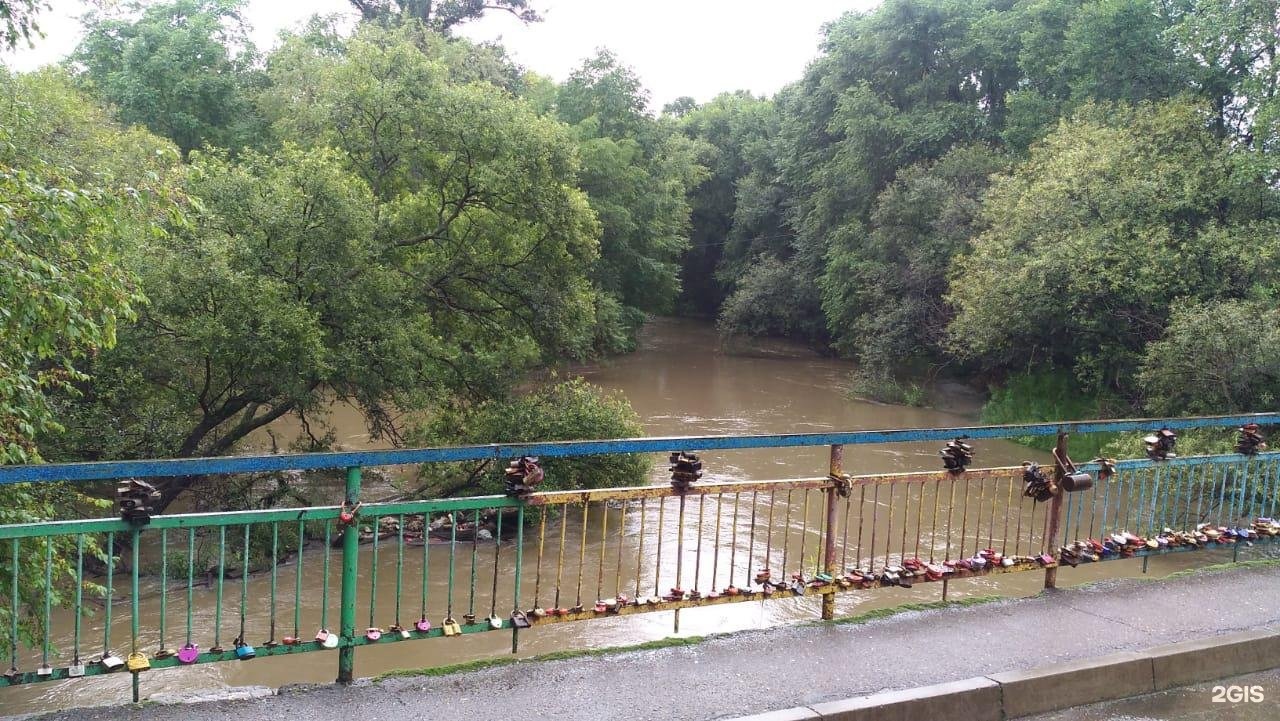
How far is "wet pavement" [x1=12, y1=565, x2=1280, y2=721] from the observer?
3738mm

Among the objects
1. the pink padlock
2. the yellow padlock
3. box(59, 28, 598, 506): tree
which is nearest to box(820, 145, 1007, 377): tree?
box(59, 28, 598, 506): tree

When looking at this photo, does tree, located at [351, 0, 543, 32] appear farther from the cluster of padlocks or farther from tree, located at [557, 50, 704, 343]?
the cluster of padlocks

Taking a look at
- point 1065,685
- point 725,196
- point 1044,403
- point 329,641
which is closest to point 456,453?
point 329,641

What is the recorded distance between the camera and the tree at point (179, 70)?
85.8 ft

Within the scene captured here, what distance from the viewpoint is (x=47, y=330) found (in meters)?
6.53

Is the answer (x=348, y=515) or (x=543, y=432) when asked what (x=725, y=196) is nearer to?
(x=543, y=432)

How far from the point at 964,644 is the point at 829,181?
31442mm

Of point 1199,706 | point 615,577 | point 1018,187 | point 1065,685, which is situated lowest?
point 615,577

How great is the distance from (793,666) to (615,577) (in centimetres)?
582

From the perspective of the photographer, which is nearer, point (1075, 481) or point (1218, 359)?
point (1075, 481)

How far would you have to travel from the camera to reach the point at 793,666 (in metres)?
4.34

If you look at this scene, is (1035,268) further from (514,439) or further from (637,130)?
(637,130)

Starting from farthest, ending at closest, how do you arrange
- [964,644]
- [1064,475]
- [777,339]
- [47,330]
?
1. [777,339]
2. [47,330]
3. [1064,475]
4. [964,644]

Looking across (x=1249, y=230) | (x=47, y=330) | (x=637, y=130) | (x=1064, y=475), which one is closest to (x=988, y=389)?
(x=1249, y=230)
